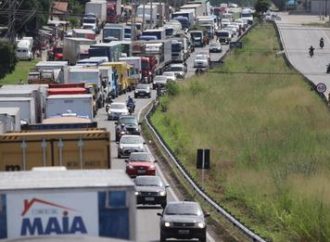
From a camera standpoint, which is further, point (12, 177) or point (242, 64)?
point (242, 64)

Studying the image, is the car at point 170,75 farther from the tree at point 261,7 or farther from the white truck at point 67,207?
the tree at point 261,7

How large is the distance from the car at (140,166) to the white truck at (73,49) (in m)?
54.3

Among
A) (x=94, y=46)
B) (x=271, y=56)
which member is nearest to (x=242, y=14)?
(x=271, y=56)

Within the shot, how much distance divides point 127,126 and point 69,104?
7512mm

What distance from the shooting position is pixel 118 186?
14.7 meters

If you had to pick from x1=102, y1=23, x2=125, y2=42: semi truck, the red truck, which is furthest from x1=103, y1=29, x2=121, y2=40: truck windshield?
the red truck

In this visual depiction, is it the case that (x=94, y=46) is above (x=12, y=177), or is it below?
below

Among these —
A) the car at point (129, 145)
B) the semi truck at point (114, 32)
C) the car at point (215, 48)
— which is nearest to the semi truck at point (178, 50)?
the car at point (215, 48)

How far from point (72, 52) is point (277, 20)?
67148mm

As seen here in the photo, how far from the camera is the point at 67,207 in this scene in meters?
14.5

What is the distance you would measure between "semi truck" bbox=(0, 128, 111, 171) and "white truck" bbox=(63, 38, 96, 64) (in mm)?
73645

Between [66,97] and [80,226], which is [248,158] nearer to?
[66,97]

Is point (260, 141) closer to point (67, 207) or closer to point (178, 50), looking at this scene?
point (67, 207)

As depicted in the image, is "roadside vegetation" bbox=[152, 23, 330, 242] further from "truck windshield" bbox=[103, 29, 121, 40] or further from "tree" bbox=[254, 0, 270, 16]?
"tree" bbox=[254, 0, 270, 16]
